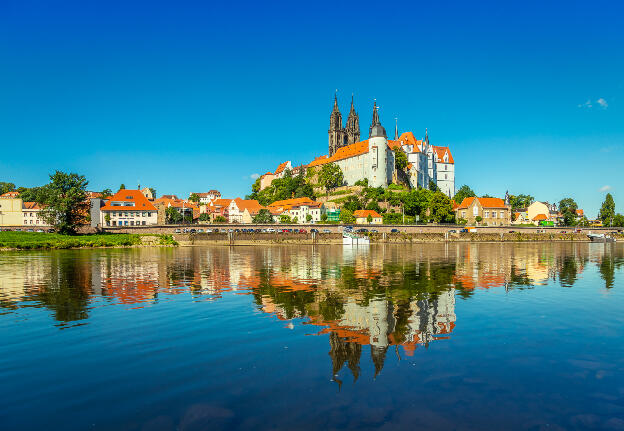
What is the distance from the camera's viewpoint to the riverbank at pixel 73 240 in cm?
7126

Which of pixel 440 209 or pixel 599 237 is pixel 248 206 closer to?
pixel 440 209

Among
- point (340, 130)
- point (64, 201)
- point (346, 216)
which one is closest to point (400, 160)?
point (346, 216)

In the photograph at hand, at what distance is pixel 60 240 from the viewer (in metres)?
75.6

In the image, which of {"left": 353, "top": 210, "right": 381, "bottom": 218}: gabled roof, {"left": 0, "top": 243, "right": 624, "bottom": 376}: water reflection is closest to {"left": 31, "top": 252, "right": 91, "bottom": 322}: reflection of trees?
{"left": 0, "top": 243, "right": 624, "bottom": 376}: water reflection

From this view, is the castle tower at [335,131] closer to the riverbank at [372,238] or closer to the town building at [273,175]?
the town building at [273,175]

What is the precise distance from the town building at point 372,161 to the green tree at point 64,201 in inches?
3203

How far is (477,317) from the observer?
59.6 ft

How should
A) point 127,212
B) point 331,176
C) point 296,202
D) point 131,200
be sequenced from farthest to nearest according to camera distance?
point 331,176, point 296,202, point 131,200, point 127,212

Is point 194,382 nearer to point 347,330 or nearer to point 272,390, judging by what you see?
point 272,390

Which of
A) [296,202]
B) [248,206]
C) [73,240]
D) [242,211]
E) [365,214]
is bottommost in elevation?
[73,240]

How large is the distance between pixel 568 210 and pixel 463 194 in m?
35.1

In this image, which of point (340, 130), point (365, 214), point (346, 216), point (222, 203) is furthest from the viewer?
point (340, 130)

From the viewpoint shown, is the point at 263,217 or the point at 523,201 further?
the point at 523,201

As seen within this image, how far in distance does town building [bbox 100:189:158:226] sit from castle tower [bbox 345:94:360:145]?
305 feet
